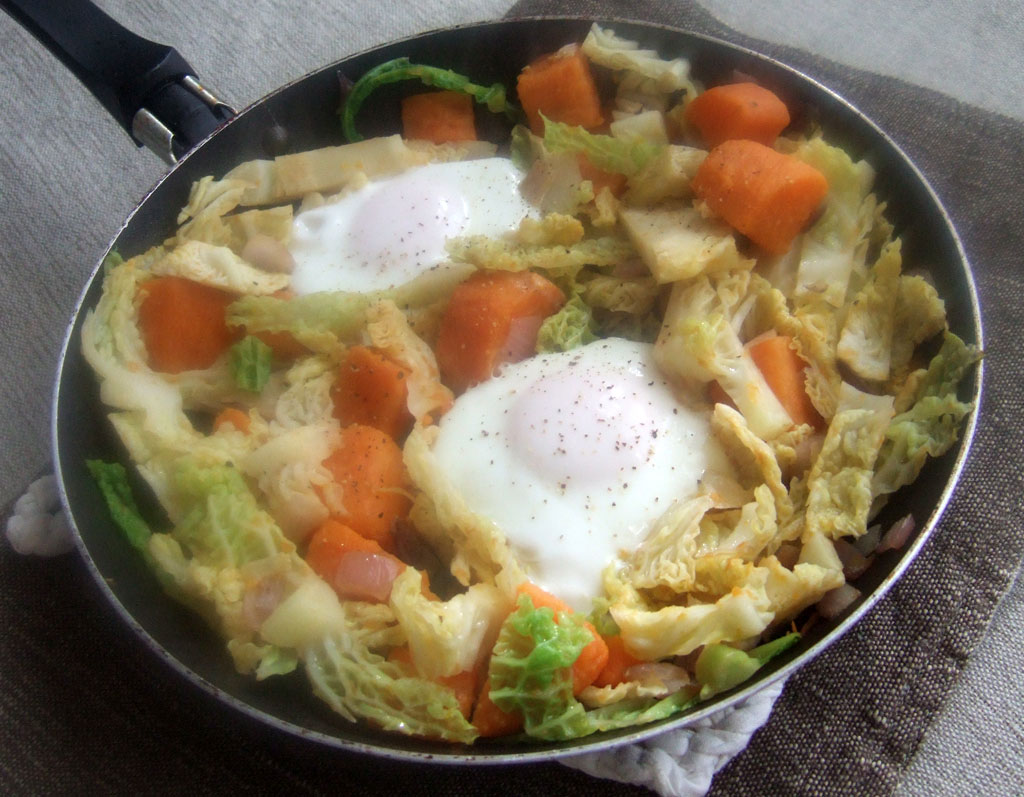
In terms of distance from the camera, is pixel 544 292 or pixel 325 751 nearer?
pixel 325 751

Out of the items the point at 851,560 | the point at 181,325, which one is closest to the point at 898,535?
the point at 851,560

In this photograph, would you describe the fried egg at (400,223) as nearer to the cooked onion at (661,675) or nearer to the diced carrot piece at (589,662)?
the diced carrot piece at (589,662)

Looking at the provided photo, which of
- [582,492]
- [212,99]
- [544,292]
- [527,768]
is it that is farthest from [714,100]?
[527,768]

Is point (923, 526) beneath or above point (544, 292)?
beneath

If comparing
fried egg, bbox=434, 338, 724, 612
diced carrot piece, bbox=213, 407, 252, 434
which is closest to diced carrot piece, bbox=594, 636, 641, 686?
fried egg, bbox=434, 338, 724, 612

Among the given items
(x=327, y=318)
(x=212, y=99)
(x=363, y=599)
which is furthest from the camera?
(x=212, y=99)

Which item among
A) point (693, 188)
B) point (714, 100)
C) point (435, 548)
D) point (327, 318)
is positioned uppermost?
point (714, 100)

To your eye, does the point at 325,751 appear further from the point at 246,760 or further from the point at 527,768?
the point at 527,768

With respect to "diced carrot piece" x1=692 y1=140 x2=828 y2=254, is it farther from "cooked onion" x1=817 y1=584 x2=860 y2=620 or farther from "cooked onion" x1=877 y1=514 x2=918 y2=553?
"cooked onion" x1=817 y1=584 x2=860 y2=620
